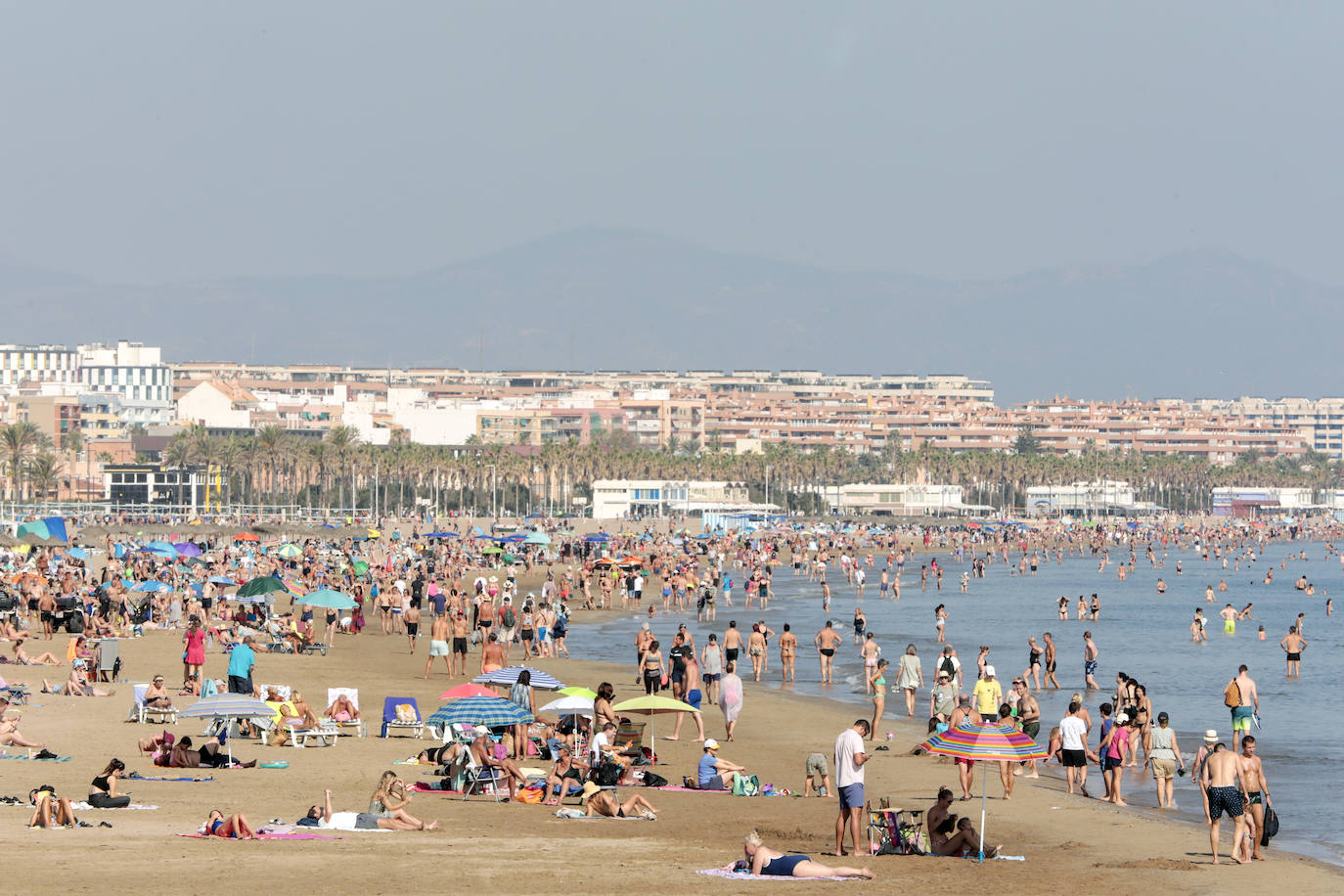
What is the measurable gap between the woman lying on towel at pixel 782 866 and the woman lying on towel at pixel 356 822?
2.96 metres

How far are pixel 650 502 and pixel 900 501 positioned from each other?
26.1m

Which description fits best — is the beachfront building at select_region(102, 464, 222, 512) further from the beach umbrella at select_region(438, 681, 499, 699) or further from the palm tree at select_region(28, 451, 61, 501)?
the beach umbrella at select_region(438, 681, 499, 699)

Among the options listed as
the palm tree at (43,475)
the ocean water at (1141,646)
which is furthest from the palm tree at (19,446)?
the ocean water at (1141,646)

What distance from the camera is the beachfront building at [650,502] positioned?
111812 millimetres

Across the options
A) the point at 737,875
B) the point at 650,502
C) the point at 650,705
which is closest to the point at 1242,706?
the point at 650,705

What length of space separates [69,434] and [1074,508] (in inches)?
3219

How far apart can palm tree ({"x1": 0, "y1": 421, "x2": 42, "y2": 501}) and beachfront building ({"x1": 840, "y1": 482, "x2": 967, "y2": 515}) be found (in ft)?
194

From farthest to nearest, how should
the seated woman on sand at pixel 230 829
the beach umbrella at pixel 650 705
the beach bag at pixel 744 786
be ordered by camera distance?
the beach umbrella at pixel 650 705 < the beach bag at pixel 744 786 < the seated woman on sand at pixel 230 829

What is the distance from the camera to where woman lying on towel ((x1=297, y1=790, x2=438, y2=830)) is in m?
A: 14.0

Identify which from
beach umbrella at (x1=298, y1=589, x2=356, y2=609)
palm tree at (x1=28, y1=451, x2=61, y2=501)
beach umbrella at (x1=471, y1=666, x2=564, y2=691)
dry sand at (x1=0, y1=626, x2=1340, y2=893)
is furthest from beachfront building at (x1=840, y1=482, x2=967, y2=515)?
dry sand at (x1=0, y1=626, x2=1340, y2=893)

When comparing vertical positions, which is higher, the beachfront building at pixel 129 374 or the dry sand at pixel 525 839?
the beachfront building at pixel 129 374

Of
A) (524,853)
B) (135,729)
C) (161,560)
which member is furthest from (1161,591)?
(524,853)

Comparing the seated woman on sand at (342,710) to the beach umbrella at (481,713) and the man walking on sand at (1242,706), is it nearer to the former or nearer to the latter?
the beach umbrella at (481,713)

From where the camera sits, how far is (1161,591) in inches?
2338
